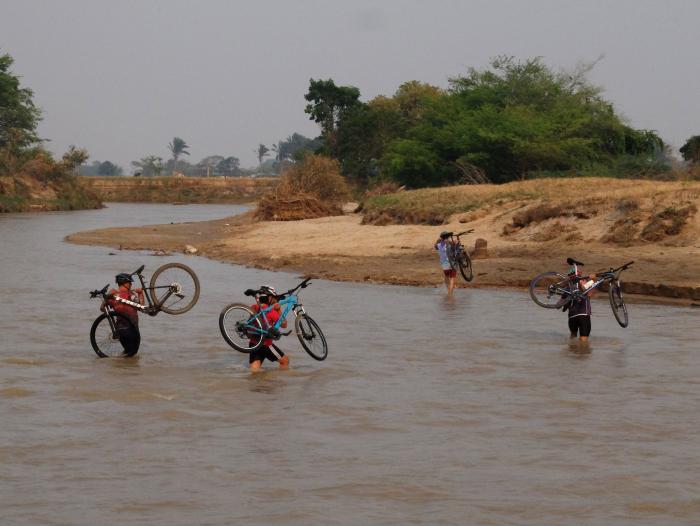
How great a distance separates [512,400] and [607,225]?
18721mm

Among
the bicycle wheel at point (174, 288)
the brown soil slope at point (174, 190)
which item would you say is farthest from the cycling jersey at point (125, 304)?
the brown soil slope at point (174, 190)

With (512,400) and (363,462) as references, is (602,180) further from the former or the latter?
(363,462)

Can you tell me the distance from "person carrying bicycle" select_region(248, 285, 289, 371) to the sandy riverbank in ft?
36.0

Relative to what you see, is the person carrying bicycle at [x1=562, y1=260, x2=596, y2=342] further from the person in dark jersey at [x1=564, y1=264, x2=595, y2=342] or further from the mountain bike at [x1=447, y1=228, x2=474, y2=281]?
the mountain bike at [x1=447, y1=228, x2=474, y2=281]

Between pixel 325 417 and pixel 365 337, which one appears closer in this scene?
pixel 325 417

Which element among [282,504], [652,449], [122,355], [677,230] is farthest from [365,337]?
[677,230]

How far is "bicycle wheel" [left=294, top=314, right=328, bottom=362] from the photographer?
1501 centimetres

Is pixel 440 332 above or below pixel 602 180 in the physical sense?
below

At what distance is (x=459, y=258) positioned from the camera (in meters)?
26.3

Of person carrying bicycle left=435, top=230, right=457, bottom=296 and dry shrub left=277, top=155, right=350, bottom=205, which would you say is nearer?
person carrying bicycle left=435, top=230, right=457, bottom=296

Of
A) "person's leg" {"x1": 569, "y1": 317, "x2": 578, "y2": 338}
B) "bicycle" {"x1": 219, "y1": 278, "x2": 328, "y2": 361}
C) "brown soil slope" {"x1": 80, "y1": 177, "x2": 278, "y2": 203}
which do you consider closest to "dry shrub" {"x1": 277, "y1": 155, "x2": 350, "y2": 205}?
"person's leg" {"x1": 569, "y1": 317, "x2": 578, "y2": 338}

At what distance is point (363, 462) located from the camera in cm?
1024

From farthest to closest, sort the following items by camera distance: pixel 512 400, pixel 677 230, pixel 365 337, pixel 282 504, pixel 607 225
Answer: pixel 607 225, pixel 677 230, pixel 365 337, pixel 512 400, pixel 282 504

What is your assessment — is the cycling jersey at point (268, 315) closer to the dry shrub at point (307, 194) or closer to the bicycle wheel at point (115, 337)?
the bicycle wheel at point (115, 337)
